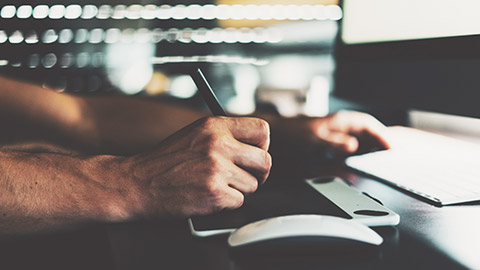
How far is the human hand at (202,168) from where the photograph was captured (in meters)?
0.39

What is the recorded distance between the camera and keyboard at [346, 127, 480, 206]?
1.46 feet

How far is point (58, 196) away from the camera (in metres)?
0.41

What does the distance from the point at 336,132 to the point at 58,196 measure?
1.42ft

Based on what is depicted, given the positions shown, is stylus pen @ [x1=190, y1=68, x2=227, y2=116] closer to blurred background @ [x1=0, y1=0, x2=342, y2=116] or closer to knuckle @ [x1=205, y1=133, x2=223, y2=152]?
knuckle @ [x1=205, y1=133, x2=223, y2=152]

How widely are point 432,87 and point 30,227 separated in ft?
1.62

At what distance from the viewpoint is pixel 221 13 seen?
1.11 meters

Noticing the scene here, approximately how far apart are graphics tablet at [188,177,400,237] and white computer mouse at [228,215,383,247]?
4 cm

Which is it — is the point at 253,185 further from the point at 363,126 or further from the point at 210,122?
the point at 363,126

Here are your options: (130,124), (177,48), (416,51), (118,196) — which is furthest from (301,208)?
(177,48)

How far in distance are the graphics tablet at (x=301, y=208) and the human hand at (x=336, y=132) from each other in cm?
19

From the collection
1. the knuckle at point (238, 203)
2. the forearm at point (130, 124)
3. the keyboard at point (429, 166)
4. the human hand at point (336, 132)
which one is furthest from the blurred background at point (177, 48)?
the knuckle at point (238, 203)

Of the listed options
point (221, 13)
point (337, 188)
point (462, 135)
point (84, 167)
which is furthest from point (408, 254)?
point (221, 13)

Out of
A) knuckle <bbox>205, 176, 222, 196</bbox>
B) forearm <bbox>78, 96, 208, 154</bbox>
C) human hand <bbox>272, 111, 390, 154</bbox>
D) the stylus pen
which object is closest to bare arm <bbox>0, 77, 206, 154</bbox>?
Answer: forearm <bbox>78, 96, 208, 154</bbox>

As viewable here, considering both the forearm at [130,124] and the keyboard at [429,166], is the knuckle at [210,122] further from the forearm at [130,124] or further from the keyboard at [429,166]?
the forearm at [130,124]
